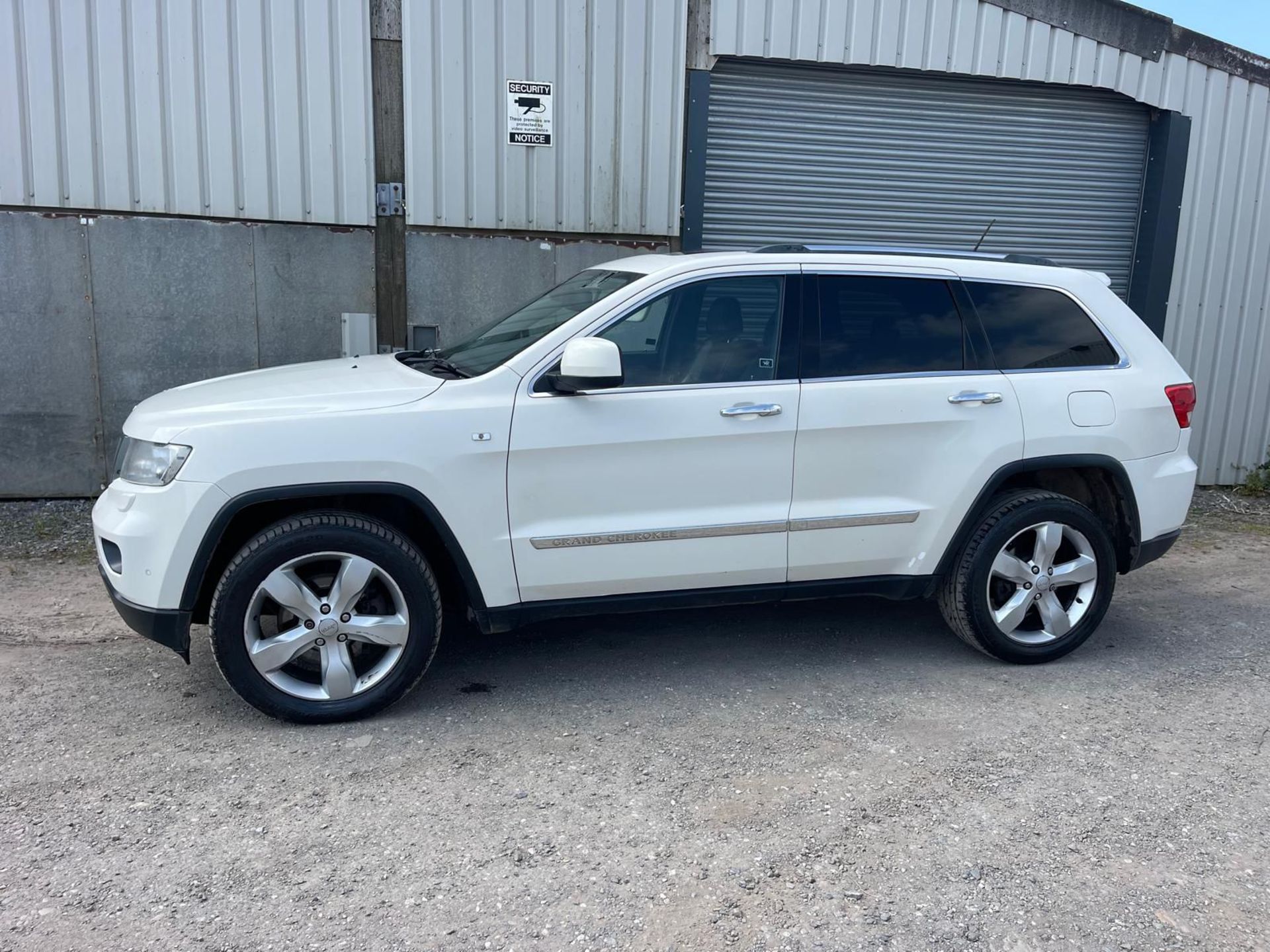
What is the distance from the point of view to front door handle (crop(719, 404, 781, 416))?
4133mm

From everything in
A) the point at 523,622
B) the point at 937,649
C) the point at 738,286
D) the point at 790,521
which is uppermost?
the point at 738,286

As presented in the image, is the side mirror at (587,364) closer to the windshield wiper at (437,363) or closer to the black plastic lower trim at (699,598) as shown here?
the windshield wiper at (437,363)

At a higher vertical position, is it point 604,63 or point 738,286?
point 604,63

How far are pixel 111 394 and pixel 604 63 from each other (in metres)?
4.18

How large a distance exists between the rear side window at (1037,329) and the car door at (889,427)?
0.11 metres

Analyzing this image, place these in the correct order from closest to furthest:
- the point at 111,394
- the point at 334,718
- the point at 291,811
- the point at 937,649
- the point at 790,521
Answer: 1. the point at 291,811
2. the point at 334,718
3. the point at 790,521
4. the point at 937,649
5. the point at 111,394

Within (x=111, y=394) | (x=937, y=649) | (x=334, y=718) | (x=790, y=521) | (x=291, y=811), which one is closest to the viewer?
(x=291, y=811)

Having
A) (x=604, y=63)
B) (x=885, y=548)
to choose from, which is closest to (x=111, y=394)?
(x=604, y=63)

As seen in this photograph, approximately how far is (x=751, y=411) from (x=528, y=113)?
4.05 meters

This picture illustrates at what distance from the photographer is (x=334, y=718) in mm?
3943

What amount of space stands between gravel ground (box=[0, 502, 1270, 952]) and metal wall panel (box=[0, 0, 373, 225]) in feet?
10.9

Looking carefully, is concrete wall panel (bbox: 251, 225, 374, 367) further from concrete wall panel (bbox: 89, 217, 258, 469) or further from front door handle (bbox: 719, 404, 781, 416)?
front door handle (bbox: 719, 404, 781, 416)

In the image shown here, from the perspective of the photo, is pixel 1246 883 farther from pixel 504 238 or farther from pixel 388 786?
pixel 504 238

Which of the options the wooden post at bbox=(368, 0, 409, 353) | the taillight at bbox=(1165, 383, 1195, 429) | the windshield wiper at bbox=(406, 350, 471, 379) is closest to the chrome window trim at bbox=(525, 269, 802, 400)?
the windshield wiper at bbox=(406, 350, 471, 379)
